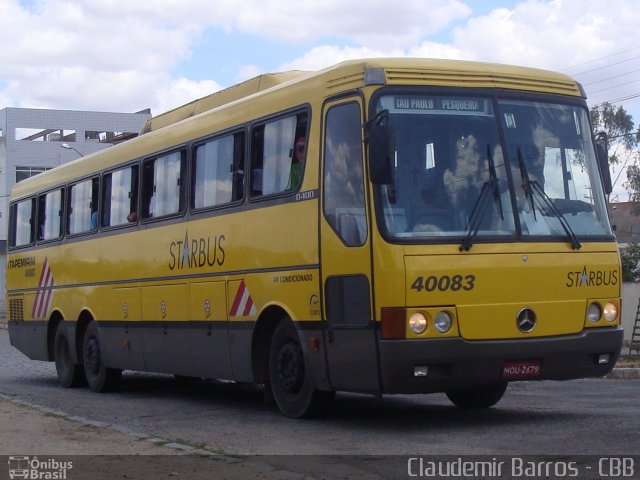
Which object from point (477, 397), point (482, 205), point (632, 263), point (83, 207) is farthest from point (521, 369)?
point (632, 263)

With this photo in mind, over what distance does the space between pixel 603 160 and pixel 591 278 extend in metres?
1.35

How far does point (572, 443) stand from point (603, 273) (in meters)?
2.13

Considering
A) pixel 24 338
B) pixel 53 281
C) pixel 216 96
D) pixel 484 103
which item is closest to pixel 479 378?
pixel 484 103

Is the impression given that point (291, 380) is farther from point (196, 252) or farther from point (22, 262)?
point (22, 262)

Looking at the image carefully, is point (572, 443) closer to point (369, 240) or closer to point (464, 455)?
point (464, 455)

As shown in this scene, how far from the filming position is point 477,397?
13.0 m

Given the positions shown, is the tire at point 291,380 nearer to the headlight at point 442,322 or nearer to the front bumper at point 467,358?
the front bumper at point 467,358

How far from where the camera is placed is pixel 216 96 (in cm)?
1560

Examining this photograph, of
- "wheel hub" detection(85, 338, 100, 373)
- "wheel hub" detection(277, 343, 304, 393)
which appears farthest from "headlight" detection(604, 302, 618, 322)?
"wheel hub" detection(85, 338, 100, 373)

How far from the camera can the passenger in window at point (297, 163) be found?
1197 cm

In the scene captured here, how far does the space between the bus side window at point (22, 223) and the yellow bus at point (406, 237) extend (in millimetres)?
7882

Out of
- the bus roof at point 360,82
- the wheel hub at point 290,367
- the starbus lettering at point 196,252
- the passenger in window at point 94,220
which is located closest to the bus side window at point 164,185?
the bus roof at point 360,82

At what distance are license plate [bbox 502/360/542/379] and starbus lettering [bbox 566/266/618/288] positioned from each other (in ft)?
2.75

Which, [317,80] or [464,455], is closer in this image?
[464,455]
